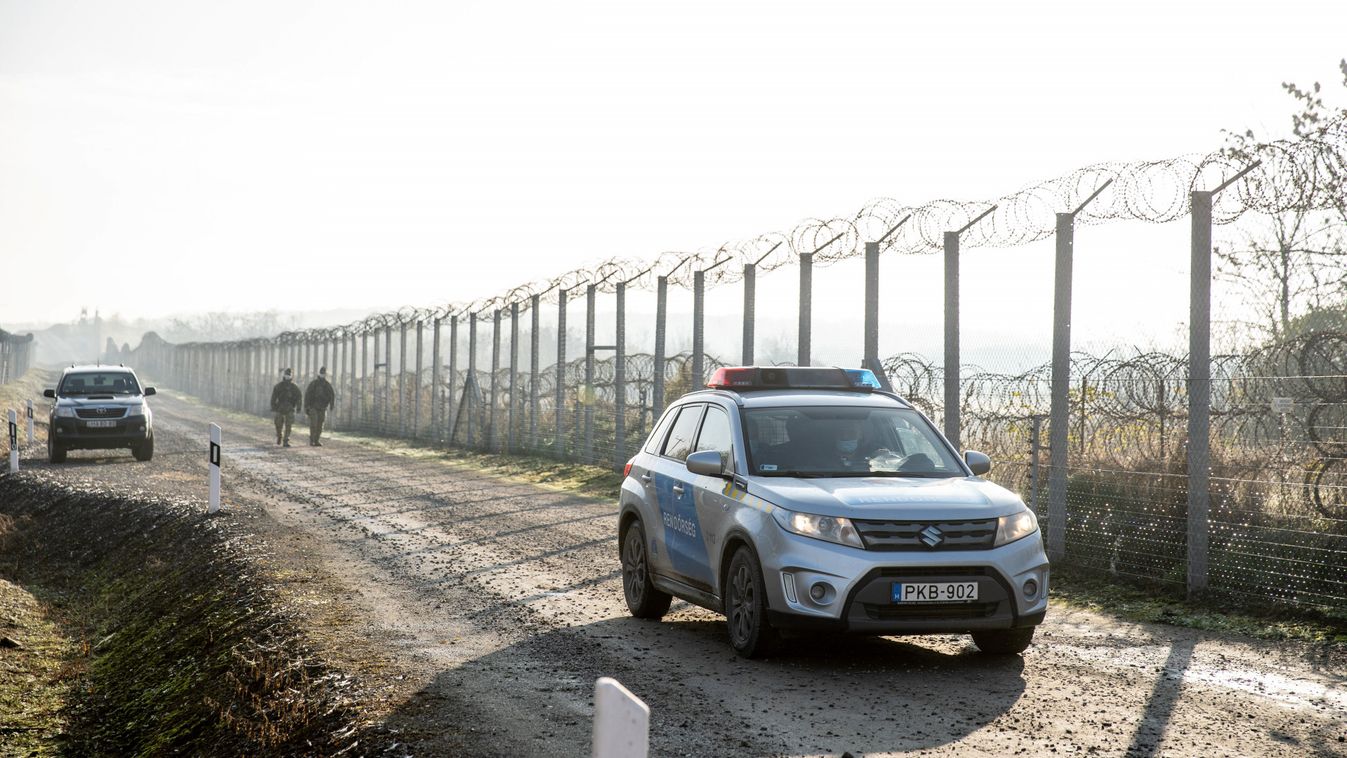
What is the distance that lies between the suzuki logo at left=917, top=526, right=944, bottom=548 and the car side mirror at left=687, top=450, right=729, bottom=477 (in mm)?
1462

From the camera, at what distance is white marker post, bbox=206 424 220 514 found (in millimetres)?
16656

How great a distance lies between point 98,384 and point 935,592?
2352cm

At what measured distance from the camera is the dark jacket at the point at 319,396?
106 ft

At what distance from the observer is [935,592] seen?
744cm

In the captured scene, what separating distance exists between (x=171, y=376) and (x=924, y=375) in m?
101

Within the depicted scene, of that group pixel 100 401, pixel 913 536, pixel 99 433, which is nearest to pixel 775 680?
pixel 913 536

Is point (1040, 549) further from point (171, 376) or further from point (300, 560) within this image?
point (171, 376)

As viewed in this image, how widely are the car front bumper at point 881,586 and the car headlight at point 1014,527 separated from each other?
6 cm

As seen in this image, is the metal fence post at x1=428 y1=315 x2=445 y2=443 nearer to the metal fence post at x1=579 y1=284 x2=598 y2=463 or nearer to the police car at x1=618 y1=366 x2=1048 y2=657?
the metal fence post at x1=579 y1=284 x2=598 y2=463

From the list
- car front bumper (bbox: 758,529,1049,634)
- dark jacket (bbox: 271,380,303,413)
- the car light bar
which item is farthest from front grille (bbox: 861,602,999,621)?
dark jacket (bbox: 271,380,303,413)

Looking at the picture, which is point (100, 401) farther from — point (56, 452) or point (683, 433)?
point (683, 433)

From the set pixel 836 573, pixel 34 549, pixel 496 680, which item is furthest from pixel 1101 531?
pixel 34 549


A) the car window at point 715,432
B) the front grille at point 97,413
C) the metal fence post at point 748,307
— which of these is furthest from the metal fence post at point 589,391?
the car window at point 715,432

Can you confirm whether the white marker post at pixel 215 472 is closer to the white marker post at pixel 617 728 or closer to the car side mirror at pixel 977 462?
the car side mirror at pixel 977 462
